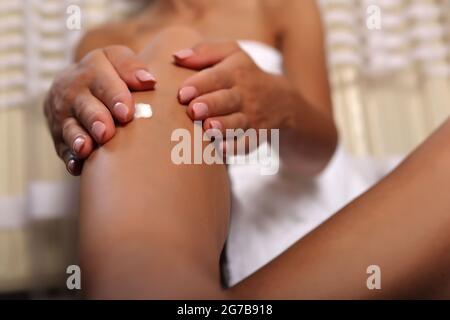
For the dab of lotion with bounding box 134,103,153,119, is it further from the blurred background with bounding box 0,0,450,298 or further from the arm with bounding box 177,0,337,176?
the blurred background with bounding box 0,0,450,298

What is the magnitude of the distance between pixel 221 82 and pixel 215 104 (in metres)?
0.04

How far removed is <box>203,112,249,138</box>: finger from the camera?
513mm

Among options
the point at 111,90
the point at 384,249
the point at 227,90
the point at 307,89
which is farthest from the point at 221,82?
the point at 307,89

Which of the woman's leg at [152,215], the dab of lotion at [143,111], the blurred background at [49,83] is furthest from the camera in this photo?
the blurred background at [49,83]

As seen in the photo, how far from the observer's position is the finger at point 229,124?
51cm

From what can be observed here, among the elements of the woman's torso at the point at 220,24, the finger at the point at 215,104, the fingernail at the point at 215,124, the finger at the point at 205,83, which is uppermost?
the woman's torso at the point at 220,24

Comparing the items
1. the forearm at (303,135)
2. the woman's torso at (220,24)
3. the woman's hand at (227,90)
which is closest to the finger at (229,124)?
the woman's hand at (227,90)

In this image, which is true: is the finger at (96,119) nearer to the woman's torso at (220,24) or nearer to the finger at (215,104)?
the finger at (215,104)

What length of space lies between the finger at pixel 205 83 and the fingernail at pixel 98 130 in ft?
0.28

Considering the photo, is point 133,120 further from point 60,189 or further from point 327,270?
point 60,189

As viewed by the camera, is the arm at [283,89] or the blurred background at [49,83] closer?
the arm at [283,89]

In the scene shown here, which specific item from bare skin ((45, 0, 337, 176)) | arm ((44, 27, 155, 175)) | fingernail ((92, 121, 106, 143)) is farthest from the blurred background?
fingernail ((92, 121, 106, 143))

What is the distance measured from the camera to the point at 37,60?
93 centimetres

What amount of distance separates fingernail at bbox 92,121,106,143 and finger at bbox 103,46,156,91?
0.20 feet
